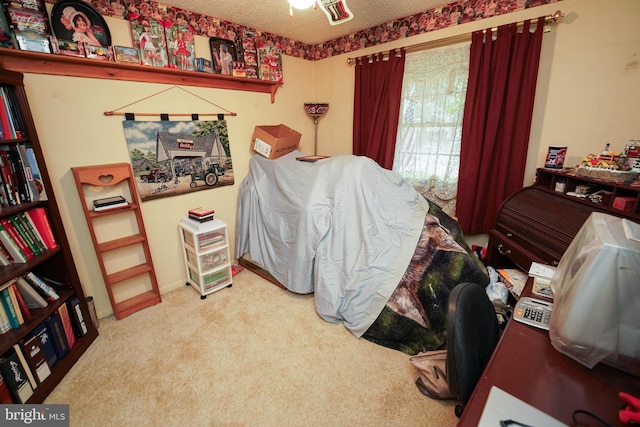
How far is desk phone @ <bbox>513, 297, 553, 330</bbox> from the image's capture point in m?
1.02

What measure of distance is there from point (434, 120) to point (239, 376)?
2609mm

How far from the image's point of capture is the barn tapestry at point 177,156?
2174mm

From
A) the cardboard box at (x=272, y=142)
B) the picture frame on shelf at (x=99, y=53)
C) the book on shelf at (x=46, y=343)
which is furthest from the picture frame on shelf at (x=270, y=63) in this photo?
the book on shelf at (x=46, y=343)

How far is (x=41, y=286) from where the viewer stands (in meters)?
1.64

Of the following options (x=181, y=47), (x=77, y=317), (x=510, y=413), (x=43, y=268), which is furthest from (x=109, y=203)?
(x=510, y=413)

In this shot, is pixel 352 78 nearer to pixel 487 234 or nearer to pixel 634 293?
pixel 487 234

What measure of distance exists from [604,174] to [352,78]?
2.36 m

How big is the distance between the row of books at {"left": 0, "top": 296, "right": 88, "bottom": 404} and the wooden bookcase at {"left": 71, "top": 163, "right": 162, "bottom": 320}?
0.28m

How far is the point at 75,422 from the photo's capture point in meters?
1.37

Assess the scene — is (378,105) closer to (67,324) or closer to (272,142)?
(272,142)

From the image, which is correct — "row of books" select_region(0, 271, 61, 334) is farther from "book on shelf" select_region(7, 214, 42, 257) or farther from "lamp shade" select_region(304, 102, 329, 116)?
"lamp shade" select_region(304, 102, 329, 116)

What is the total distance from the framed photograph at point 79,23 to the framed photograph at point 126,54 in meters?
0.06

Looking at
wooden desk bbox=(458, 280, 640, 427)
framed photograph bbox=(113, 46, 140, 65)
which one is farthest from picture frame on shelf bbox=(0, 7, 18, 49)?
wooden desk bbox=(458, 280, 640, 427)

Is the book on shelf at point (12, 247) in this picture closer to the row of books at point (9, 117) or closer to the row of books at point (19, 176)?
the row of books at point (19, 176)
